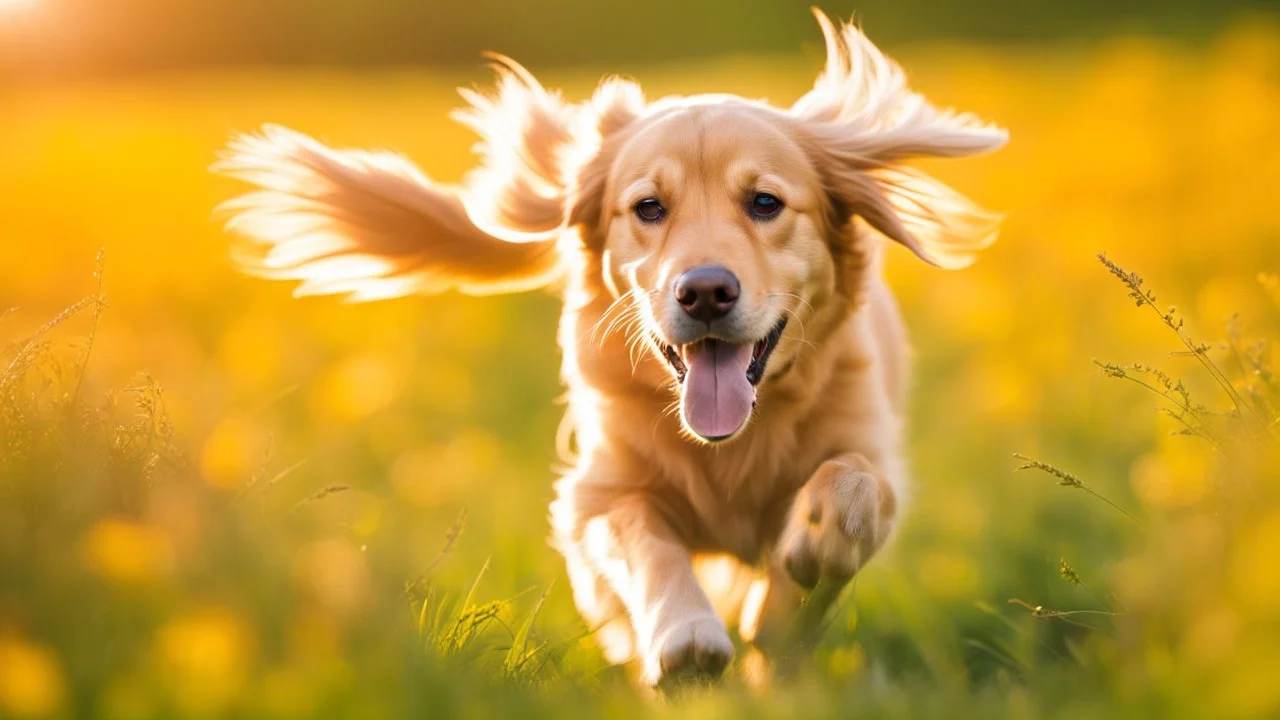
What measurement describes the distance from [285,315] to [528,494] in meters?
2.75

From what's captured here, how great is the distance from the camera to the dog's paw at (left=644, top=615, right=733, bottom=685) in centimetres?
318

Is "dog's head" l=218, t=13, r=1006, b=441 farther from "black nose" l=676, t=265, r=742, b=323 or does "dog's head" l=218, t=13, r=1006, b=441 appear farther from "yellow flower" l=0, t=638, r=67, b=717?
"yellow flower" l=0, t=638, r=67, b=717

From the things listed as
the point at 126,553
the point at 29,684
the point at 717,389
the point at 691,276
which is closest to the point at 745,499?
the point at 717,389

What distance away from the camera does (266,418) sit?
5828 millimetres

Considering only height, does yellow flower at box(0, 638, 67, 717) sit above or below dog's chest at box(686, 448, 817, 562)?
above

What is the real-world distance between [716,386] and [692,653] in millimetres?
748

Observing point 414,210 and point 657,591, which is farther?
point 414,210

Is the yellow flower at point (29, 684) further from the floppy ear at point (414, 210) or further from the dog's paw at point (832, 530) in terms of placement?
the floppy ear at point (414, 210)

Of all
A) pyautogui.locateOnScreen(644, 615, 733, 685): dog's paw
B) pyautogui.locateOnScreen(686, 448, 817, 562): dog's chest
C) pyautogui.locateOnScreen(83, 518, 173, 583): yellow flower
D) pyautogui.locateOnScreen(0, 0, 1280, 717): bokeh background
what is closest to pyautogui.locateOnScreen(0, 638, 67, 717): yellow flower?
pyautogui.locateOnScreen(0, 0, 1280, 717): bokeh background

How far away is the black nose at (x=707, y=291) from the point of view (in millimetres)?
3459

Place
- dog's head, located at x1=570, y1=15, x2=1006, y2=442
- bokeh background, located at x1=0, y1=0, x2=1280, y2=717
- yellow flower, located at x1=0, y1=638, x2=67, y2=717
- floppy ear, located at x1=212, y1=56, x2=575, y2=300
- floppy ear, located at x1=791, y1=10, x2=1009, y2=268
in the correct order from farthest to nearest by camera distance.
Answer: floppy ear, located at x1=212, y1=56, x2=575, y2=300, floppy ear, located at x1=791, y1=10, x2=1009, y2=268, dog's head, located at x1=570, y1=15, x2=1006, y2=442, bokeh background, located at x1=0, y1=0, x2=1280, y2=717, yellow flower, located at x1=0, y1=638, x2=67, y2=717

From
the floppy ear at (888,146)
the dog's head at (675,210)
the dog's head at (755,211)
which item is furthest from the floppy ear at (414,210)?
the floppy ear at (888,146)

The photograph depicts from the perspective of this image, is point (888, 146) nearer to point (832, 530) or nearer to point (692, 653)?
point (832, 530)

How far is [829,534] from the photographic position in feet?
10.8
